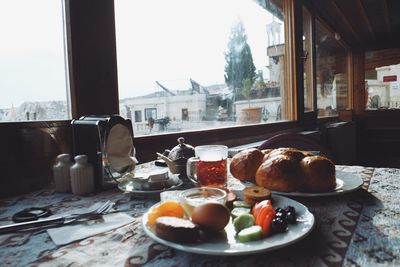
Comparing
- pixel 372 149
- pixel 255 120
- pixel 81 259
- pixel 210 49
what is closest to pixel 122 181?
pixel 81 259

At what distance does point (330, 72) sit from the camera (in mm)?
5148

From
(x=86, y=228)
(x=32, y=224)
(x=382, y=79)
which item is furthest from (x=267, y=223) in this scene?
(x=382, y=79)

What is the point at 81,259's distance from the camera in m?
0.48

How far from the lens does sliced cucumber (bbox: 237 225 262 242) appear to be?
1.62 feet

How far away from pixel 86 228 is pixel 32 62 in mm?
876

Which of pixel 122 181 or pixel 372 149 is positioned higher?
pixel 122 181

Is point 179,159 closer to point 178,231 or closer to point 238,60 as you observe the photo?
point 178,231

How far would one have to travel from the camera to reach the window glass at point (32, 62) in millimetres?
1110

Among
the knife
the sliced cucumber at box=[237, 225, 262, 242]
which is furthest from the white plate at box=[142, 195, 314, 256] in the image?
the knife

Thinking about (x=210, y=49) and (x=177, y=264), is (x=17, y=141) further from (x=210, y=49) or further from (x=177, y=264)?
(x=210, y=49)

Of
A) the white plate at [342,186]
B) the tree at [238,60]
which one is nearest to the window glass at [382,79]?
the tree at [238,60]

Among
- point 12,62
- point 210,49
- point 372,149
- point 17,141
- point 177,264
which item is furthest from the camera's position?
point 372,149

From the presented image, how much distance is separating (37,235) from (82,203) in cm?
22

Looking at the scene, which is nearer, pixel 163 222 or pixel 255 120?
pixel 163 222
